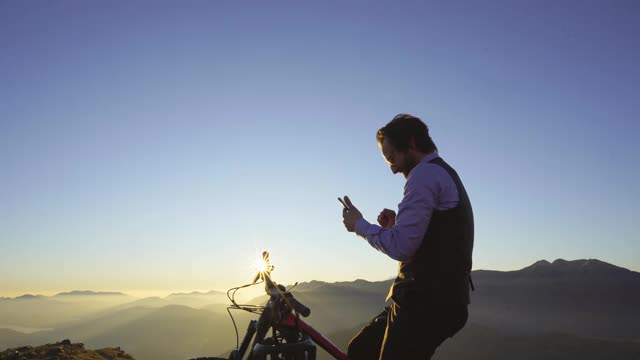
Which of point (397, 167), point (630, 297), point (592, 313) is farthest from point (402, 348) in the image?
point (630, 297)

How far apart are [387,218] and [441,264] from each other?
0.92 meters

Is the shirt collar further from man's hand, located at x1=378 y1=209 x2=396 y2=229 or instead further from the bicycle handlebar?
the bicycle handlebar

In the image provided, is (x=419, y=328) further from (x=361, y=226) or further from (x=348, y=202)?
(x=348, y=202)

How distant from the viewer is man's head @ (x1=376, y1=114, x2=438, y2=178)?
384 cm

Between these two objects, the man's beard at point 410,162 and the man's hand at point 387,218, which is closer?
the man's beard at point 410,162

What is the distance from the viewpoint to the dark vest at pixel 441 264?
133 inches

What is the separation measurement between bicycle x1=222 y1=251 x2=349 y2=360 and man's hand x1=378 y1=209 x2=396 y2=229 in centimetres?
122

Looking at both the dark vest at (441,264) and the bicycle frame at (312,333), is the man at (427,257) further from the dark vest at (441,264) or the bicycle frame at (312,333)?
the bicycle frame at (312,333)

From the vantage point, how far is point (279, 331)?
4789 mm

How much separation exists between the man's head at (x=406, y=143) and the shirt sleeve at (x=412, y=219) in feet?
1.11

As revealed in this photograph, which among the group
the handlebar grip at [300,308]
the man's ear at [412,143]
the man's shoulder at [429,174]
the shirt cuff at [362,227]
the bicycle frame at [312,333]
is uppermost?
the man's ear at [412,143]

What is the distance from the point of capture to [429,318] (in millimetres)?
3408

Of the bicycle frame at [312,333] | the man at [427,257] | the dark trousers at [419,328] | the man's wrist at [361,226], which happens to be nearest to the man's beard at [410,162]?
the man at [427,257]

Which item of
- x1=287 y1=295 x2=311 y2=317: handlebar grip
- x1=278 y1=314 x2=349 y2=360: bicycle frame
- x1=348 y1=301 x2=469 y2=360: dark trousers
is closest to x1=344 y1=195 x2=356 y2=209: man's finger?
x1=348 y1=301 x2=469 y2=360: dark trousers
